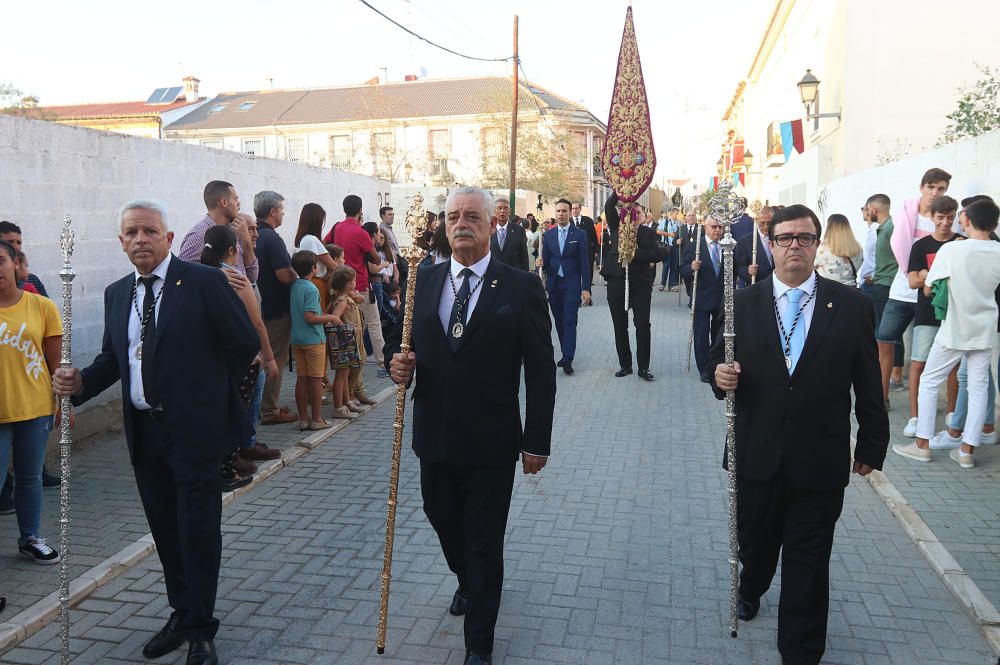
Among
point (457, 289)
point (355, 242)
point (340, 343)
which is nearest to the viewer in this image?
point (457, 289)

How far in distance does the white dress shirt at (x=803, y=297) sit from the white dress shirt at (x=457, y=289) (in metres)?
1.38

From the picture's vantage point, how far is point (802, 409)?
3.88 meters

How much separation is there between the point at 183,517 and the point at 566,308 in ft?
25.8

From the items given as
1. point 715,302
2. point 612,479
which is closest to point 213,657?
point 612,479

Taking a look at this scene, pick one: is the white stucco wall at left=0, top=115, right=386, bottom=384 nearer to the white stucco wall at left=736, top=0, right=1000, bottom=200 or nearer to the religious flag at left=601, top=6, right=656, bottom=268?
the religious flag at left=601, top=6, right=656, bottom=268

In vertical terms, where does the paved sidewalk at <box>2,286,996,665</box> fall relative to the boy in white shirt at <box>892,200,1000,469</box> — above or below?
below

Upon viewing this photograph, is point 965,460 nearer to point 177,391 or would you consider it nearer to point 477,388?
point 477,388

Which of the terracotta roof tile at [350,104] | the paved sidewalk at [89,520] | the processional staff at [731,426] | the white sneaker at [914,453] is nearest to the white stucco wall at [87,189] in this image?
the paved sidewalk at [89,520]

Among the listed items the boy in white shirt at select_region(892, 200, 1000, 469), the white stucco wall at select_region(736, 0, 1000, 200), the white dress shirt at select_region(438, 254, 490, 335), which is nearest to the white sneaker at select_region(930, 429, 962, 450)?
the boy in white shirt at select_region(892, 200, 1000, 469)

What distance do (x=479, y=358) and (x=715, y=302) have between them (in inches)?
273

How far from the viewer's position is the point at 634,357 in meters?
12.7

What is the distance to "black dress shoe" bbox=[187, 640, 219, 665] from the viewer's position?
156 inches

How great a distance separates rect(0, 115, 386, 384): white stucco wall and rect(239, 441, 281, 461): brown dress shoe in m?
1.99

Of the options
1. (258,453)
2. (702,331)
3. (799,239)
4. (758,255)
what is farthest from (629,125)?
(799,239)
